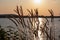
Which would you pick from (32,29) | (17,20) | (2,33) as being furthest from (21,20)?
(2,33)

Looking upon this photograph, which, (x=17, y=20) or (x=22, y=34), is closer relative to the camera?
(x=17, y=20)

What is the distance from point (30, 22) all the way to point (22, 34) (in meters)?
0.41

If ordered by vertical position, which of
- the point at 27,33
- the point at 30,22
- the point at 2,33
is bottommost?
the point at 2,33

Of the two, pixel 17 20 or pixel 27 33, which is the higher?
pixel 17 20

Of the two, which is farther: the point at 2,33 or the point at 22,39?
the point at 2,33

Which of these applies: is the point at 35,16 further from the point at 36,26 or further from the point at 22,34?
the point at 22,34

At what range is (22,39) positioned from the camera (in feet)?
13.3

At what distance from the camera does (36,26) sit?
381 cm

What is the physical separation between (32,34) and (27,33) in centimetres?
19

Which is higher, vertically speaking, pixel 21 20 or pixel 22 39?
pixel 21 20

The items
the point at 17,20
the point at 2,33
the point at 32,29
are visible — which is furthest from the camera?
the point at 2,33

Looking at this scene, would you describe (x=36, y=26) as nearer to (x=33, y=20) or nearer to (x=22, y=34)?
(x=33, y=20)

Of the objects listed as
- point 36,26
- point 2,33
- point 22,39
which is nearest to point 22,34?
point 22,39

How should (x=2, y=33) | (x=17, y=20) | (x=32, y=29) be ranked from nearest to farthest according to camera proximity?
(x=17, y=20), (x=32, y=29), (x=2, y=33)
